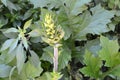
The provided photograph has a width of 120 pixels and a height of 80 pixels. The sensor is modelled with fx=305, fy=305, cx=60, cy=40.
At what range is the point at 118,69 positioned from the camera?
64.6 inches

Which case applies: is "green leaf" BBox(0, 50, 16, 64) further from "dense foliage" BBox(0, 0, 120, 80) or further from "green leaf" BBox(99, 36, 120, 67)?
"green leaf" BBox(99, 36, 120, 67)

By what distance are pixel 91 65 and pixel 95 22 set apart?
26 cm

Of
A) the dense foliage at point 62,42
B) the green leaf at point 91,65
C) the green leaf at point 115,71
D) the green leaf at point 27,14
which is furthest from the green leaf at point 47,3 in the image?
the green leaf at point 115,71

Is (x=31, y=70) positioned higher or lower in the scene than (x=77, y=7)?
lower

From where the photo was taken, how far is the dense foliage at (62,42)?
1.50 m

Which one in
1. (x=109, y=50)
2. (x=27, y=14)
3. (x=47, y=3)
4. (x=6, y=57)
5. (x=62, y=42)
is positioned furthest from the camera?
(x=27, y=14)

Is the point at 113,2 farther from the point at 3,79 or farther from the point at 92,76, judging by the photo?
the point at 3,79

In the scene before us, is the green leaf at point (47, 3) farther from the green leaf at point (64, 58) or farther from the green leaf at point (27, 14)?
the green leaf at point (64, 58)

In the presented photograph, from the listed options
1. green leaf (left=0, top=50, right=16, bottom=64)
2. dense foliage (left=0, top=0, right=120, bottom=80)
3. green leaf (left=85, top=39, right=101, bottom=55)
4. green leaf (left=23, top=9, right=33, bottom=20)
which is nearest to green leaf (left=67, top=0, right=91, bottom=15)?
dense foliage (left=0, top=0, right=120, bottom=80)

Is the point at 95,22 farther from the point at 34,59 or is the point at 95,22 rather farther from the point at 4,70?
the point at 4,70

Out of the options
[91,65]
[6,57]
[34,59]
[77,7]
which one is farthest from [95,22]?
[6,57]

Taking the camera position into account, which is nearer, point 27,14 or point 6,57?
point 6,57

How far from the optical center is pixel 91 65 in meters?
1.62

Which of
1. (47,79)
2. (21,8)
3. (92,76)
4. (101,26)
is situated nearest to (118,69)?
(92,76)
